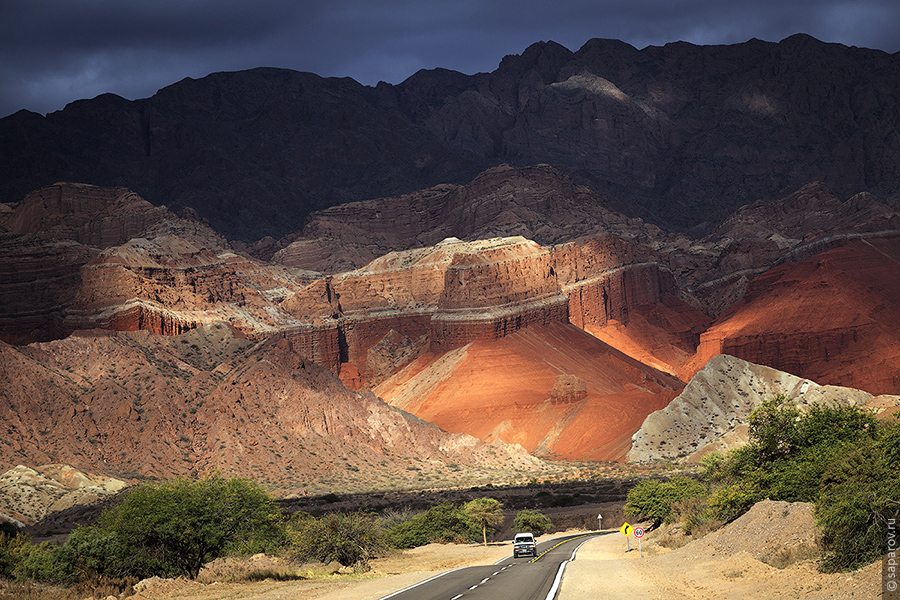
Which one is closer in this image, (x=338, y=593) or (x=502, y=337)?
(x=338, y=593)

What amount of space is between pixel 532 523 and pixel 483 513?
4.90m

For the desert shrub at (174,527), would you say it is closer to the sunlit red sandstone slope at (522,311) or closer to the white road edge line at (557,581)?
the white road edge line at (557,581)

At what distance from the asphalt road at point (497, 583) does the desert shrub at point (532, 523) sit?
20841 mm

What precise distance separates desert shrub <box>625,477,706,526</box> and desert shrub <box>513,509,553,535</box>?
8.05 metres

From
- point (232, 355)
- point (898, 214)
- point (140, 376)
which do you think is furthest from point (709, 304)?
point (140, 376)

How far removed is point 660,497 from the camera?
56.0m

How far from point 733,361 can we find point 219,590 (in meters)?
86.0

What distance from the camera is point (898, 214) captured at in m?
171

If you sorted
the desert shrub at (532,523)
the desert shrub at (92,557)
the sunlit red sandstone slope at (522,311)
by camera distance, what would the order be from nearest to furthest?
the desert shrub at (92,557), the desert shrub at (532,523), the sunlit red sandstone slope at (522,311)

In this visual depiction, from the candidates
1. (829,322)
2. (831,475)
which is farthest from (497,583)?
(829,322)

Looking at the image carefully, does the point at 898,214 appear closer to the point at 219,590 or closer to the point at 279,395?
the point at 279,395

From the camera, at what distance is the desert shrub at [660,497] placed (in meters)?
52.8

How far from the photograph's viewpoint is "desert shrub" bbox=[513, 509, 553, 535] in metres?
63.9

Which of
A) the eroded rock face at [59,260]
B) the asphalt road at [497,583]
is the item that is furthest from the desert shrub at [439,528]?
the eroded rock face at [59,260]
